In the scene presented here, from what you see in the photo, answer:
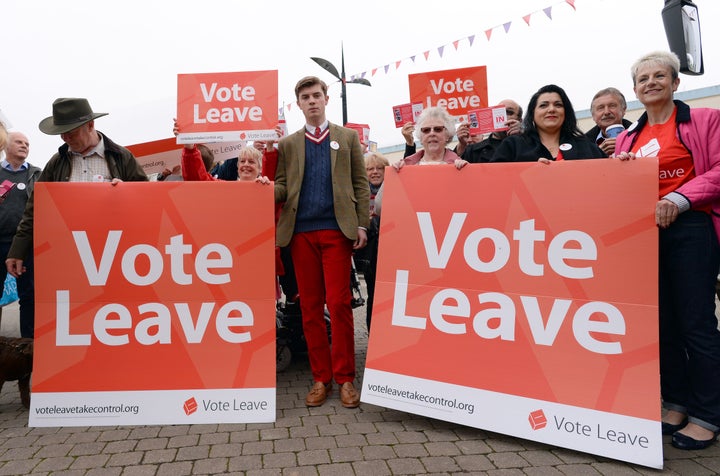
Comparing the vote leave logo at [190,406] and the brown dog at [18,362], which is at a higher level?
the brown dog at [18,362]

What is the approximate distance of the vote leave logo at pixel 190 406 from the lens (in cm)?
297

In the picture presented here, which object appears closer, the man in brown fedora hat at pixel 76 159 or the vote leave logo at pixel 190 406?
the vote leave logo at pixel 190 406

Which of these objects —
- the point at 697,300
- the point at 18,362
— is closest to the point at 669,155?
the point at 697,300

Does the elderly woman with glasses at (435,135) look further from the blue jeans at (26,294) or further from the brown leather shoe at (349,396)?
the blue jeans at (26,294)

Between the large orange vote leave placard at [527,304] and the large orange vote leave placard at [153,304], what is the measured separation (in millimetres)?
771

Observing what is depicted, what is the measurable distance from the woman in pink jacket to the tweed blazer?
162 cm

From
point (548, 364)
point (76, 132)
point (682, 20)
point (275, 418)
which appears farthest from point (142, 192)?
point (682, 20)

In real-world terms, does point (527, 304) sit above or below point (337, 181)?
below

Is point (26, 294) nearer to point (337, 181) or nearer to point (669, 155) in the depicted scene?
point (337, 181)

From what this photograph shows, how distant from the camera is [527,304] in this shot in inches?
110

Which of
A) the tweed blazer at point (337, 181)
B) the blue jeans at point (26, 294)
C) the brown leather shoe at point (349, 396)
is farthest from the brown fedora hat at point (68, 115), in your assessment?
the brown leather shoe at point (349, 396)

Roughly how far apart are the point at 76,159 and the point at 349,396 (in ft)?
7.98

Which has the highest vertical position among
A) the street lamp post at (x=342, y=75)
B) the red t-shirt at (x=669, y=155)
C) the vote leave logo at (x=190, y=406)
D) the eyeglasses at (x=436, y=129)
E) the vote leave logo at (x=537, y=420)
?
the street lamp post at (x=342, y=75)

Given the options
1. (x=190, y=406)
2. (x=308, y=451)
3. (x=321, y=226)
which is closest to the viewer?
(x=308, y=451)
